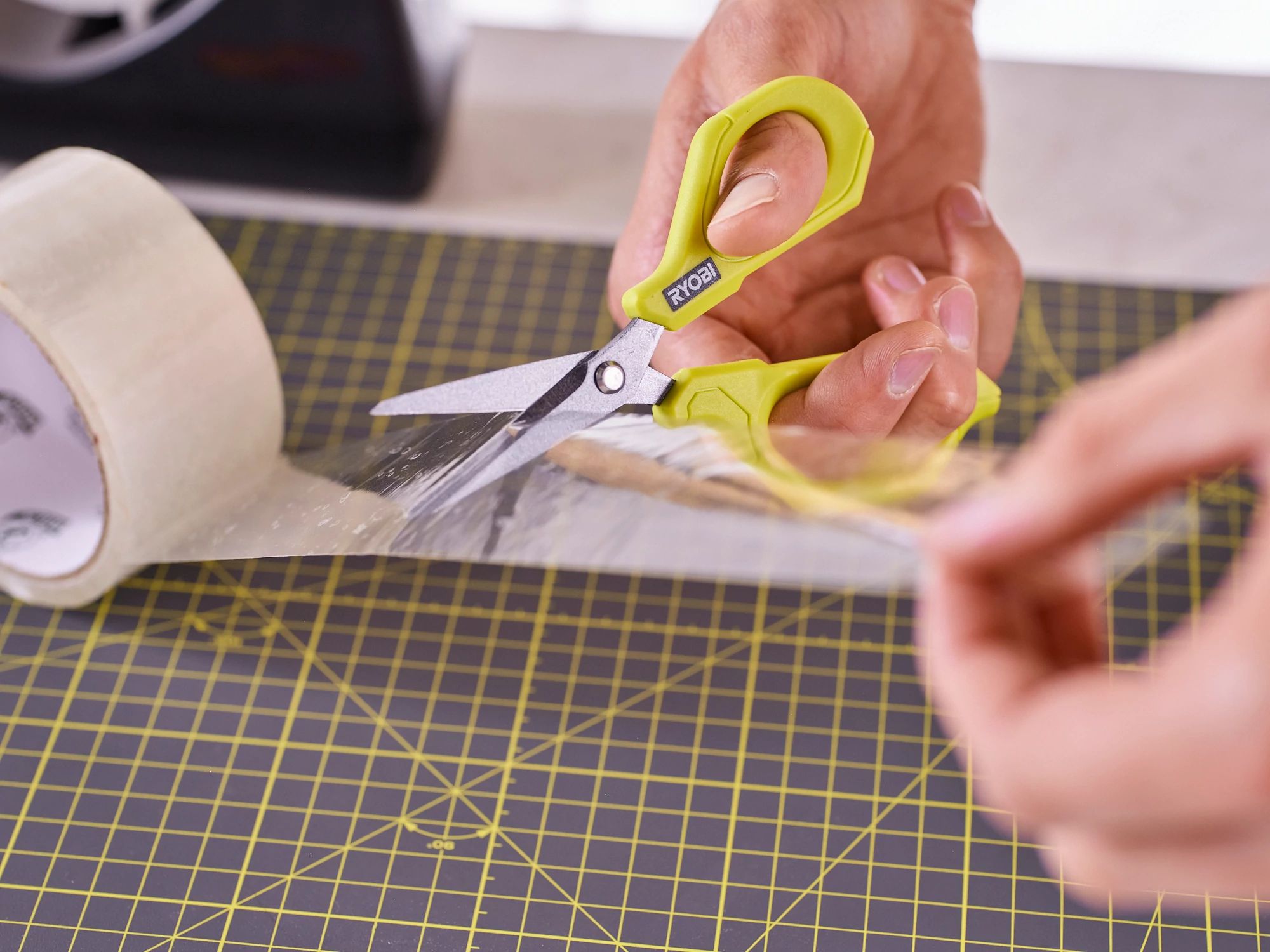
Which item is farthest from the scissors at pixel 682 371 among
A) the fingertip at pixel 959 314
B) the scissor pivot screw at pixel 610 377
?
the fingertip at pixel 959 314

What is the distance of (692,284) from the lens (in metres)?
0.68

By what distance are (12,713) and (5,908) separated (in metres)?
0.15

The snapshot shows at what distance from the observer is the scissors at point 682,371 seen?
2.22ft

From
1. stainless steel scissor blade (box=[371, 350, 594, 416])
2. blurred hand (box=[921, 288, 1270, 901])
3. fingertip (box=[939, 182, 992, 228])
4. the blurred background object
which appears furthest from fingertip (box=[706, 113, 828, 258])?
the blurred background object

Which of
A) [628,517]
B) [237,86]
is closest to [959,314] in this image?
[628,517]

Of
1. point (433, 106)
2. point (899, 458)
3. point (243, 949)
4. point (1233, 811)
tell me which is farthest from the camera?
point (433, 106)

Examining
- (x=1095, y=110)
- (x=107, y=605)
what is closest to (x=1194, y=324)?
(x=1095, y=110)

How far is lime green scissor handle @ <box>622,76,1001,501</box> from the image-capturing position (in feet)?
2.22

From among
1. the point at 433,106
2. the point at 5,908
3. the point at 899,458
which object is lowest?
the point at 5,908

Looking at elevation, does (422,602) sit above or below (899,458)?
below

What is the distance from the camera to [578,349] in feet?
3.38

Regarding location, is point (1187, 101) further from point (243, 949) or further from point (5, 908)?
point (5, 908)

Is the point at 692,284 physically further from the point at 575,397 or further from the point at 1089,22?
the point at 1089,22

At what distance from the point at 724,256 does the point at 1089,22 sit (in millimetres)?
1057
